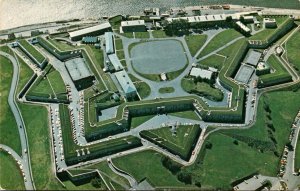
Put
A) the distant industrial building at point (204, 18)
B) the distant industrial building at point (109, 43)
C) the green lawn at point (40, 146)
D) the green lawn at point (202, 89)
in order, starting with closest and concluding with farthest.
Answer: the green lawn at point (40, 146) → the green lawn at point (202, 89) → the distant industrial building at point (109, 43) → the distant industrial building at point (204, 18)

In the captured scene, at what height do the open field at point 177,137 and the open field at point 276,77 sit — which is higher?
the open field at point 276,77

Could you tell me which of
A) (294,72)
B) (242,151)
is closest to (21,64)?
(242,151)

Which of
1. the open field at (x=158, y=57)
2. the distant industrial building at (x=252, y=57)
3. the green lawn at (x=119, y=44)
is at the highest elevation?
the green lawn at (x=119, y=44)

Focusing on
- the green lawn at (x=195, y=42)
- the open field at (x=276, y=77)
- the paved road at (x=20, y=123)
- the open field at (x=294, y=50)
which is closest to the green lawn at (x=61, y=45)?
the paved road at (x=20, y=123)

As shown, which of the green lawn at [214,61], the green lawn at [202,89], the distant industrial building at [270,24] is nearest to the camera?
the green lawn at [202,89]

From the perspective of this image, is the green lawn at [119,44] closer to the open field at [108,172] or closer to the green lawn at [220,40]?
the green lawn at [220,40]

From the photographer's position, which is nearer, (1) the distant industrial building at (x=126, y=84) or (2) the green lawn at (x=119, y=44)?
(1) the distant industrial building at (x=126, y=84)

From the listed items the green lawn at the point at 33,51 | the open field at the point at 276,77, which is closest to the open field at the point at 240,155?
the open field at the point at 276,77
